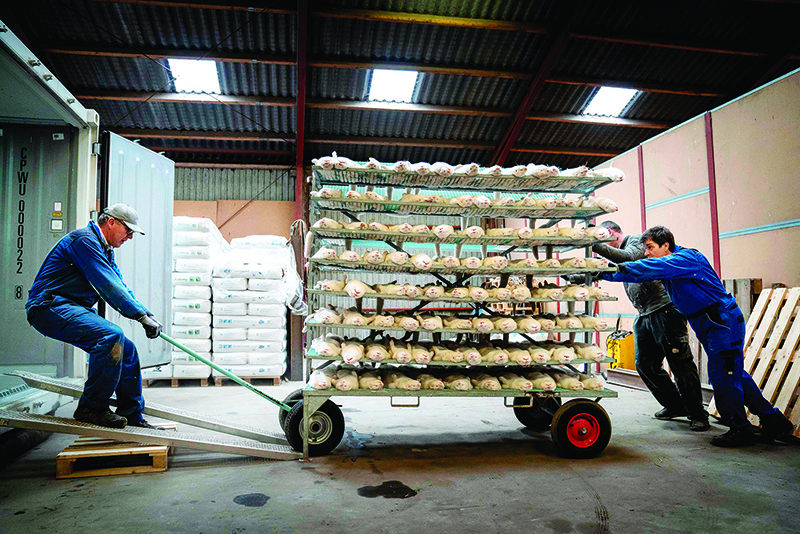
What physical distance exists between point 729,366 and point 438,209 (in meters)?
3.14

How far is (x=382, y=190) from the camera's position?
537 centimetres

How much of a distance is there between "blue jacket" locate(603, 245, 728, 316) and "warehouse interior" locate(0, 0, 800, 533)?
56cm

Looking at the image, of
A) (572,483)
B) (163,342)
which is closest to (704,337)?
(572,483)

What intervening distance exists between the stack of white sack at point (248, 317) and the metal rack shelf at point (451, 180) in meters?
4.45

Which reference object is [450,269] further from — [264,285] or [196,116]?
[196,116]

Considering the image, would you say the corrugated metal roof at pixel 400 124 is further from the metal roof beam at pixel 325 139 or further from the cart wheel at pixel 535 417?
the cart wheel at pixel 535 417

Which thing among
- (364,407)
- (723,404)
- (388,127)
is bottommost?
(364,407)

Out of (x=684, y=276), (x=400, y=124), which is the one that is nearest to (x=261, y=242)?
(x=400, y=124)

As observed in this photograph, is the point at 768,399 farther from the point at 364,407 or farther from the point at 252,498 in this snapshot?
the point at 252,498

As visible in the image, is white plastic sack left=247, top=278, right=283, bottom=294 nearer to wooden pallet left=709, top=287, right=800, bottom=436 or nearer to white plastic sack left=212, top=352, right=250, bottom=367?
white plastic sack left=212, top=352, right=250, bottom=367

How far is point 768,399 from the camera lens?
515cm

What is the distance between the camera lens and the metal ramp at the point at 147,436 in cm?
358

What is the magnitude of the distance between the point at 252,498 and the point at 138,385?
178 centimetres

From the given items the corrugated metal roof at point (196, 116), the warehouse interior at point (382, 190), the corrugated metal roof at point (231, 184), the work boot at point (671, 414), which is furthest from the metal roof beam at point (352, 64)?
the work boot at point (671, 414)
